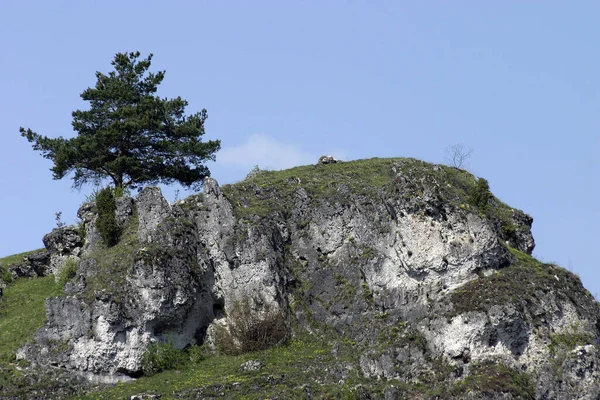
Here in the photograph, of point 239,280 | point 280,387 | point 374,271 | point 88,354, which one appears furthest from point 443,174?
point 88,354

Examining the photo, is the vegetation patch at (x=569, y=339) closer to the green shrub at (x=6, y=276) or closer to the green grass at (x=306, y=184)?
the green grass at (x=306, y=184)

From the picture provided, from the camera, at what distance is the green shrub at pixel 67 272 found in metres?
63.2

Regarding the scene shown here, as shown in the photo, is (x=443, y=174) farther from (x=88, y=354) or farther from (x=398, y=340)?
(x=88, y=354)

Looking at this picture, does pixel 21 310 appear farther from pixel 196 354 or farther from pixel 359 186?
pixel 359 186

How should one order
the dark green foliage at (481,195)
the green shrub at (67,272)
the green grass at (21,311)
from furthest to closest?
the green shrub at (67,272)
the dark green foliage at (481,195)
the green grass at (21,311)

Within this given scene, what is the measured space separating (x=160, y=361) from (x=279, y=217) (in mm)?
10953

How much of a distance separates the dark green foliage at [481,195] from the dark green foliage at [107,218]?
19436 millimetres

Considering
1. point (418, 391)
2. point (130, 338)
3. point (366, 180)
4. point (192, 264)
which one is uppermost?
point (366, 180)

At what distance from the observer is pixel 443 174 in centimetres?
6694

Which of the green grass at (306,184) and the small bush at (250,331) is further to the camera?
the green grass at (306,184)

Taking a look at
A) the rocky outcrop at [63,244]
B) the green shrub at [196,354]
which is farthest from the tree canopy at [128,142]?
the green shrub at [196,354]

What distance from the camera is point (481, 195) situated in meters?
62.1

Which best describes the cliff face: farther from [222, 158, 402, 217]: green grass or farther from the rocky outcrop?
the rocky outcrop

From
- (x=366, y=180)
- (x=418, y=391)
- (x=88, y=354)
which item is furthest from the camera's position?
(x=366, y=180)
